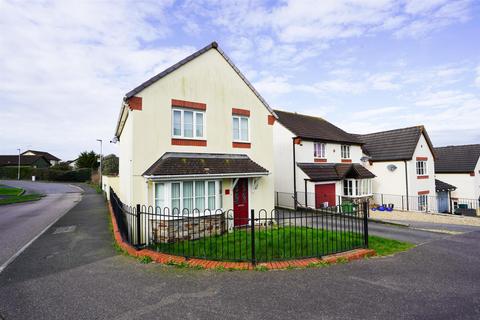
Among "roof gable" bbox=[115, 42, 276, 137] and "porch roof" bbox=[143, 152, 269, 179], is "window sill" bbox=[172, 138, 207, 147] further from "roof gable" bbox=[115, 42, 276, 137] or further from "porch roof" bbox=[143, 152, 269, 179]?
"roof gable" bbox=[115, 42, 276, 137]

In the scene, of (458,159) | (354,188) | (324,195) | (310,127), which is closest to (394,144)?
(354,188)

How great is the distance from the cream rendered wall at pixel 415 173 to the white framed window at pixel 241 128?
1732cm

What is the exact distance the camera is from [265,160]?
13.1m

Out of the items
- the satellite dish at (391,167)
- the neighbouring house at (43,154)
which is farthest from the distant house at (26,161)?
the satellite dish at (391,167)

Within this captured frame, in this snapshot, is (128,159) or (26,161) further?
(26,161)

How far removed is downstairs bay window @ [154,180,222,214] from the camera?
9.52 meters

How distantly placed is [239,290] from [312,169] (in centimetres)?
1484

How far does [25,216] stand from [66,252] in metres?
10.1

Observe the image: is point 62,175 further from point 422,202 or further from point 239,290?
point 422,202

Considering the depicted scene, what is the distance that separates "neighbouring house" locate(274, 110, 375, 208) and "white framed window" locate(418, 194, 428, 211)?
534 cm

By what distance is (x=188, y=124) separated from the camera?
10.9 meters

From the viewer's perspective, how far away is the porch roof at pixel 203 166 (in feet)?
30.7

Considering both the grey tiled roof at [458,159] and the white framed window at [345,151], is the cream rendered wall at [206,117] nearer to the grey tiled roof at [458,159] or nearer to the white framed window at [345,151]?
the white framed window at [345,151]

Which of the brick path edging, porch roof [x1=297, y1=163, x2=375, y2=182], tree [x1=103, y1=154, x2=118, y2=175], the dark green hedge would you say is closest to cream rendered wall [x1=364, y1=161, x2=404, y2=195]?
porch roof [x1=297, y1=163, x2=375, y2=182]
